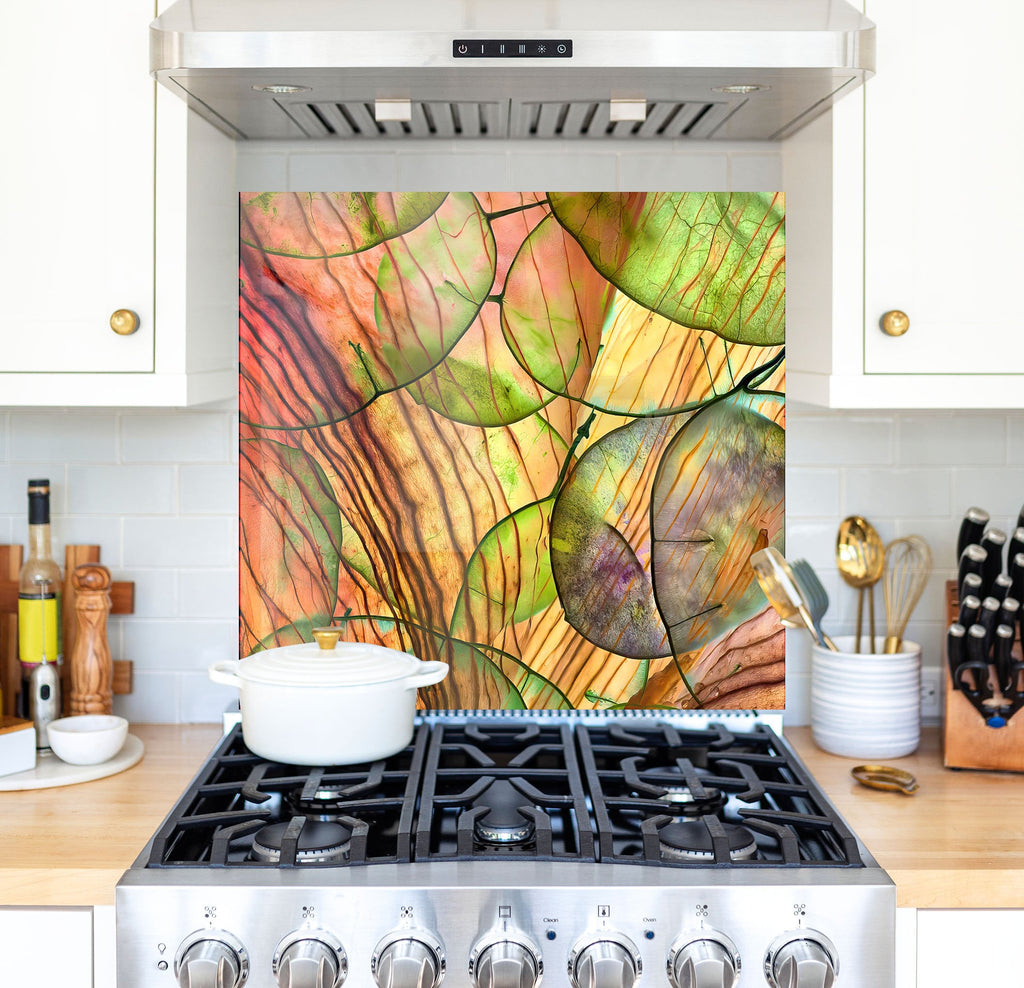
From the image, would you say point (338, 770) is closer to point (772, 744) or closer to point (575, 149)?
point (772, 744)

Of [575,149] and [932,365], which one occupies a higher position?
[575,149]

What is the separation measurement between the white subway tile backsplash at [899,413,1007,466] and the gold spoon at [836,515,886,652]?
16 centimetres

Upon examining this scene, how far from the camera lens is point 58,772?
5.95ft

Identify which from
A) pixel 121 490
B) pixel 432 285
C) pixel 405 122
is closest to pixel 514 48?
pixel 405 122

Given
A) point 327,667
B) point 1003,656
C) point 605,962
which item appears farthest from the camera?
point 1003,656

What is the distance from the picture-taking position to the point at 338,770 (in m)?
1.81

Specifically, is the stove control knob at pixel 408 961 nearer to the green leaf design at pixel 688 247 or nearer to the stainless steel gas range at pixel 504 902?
the stainless steel gas range at pixel 504 902

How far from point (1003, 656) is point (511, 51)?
121 cm

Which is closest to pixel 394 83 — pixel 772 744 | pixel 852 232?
pixel 852 232

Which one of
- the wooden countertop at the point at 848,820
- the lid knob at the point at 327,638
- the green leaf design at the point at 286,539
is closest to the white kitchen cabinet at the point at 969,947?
the wooden countertop at the point at 848,820

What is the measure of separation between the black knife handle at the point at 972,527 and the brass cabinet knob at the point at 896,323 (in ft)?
1.30

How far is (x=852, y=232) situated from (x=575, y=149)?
0.59 m

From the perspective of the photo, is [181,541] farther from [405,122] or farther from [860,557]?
[860,557]

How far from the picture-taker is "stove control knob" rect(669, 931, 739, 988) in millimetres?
1401
